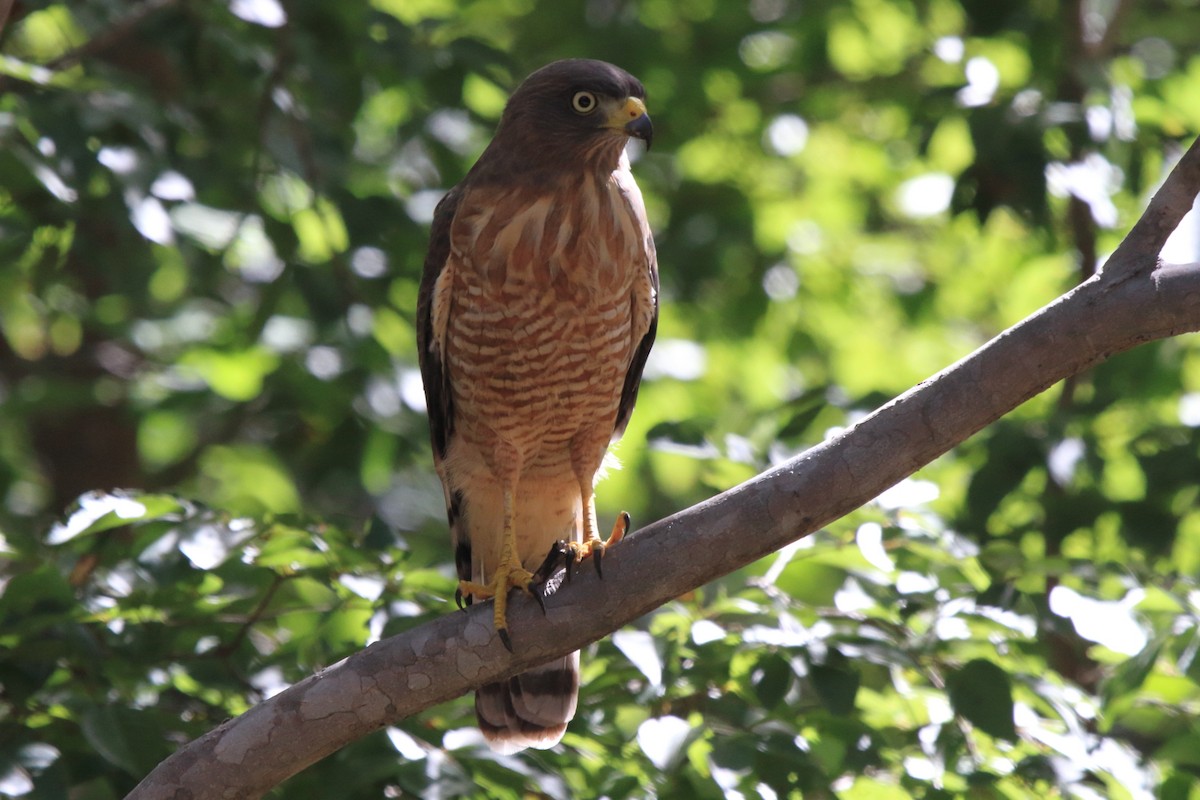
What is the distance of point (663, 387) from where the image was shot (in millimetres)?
6164

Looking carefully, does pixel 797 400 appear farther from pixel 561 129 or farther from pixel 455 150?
pixel 455 150

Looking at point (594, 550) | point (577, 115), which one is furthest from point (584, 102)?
point (594, 550)

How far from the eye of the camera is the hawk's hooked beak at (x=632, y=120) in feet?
12.4

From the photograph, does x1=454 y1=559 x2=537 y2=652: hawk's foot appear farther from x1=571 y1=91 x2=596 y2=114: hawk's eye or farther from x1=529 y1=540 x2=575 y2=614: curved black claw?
x1=571 y1=91 x2=596 y2=114: hawk's eye

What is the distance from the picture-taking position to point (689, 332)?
6.81 metres

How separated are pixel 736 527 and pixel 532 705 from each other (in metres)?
1.23

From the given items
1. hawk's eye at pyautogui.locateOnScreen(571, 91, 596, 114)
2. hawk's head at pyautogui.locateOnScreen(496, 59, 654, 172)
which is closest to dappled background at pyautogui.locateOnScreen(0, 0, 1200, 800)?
hawk's head at pyautogui.locateOnScreen(496, 59, 654, 172)

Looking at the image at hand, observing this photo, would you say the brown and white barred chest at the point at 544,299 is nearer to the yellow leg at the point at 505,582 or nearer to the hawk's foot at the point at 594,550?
the yellow leg at the point at 505,582

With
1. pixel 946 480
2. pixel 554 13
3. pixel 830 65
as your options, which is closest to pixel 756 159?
pixel 830 65

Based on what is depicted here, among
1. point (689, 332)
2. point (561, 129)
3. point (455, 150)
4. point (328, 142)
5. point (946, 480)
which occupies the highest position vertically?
point (561, 129)

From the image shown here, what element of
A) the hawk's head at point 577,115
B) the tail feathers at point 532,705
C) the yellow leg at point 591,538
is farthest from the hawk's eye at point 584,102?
the tail feathers at point 532,705

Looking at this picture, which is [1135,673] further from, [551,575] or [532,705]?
[532,705]

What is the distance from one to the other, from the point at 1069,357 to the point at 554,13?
14.4 feet

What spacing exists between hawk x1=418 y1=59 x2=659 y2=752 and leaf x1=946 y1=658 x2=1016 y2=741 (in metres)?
1.02
